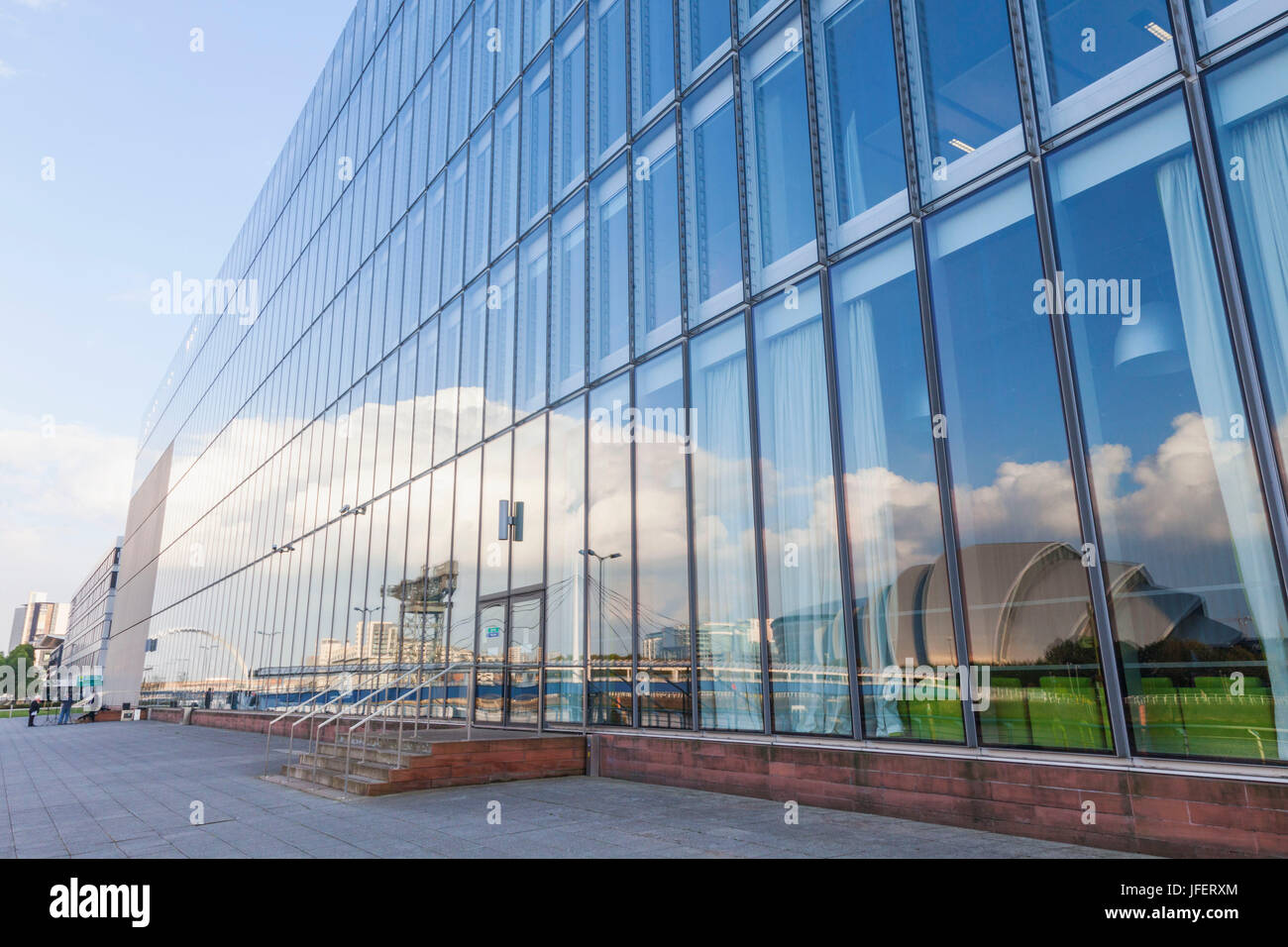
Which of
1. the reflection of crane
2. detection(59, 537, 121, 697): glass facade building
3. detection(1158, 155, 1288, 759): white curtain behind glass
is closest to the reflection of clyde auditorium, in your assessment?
detection(1158, 155, 1288, 759): white curtain behind glass

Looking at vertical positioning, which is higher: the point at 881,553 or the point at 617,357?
the point at 617,357

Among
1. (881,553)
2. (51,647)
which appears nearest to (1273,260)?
(881,553)

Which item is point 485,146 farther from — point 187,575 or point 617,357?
point 187,575

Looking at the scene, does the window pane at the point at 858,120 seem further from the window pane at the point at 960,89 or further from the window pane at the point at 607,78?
the window pane at the point at 607,78

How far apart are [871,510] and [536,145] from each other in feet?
37.4

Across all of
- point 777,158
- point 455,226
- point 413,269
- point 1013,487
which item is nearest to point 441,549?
point 455,226

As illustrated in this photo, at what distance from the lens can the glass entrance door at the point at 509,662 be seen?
13883 mm

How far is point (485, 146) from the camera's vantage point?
1845cm

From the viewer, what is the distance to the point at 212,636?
3566cm

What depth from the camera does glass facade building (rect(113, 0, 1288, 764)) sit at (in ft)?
20.1

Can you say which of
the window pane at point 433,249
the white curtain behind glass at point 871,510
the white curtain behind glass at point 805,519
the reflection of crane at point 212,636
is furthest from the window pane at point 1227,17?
the reflection of crane at point 212,636

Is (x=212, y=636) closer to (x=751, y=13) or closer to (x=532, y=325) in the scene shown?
(x=532, y=325)

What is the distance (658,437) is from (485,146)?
10.1 m

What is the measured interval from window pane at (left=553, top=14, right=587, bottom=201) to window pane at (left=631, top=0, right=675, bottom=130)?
1602 millimetres
